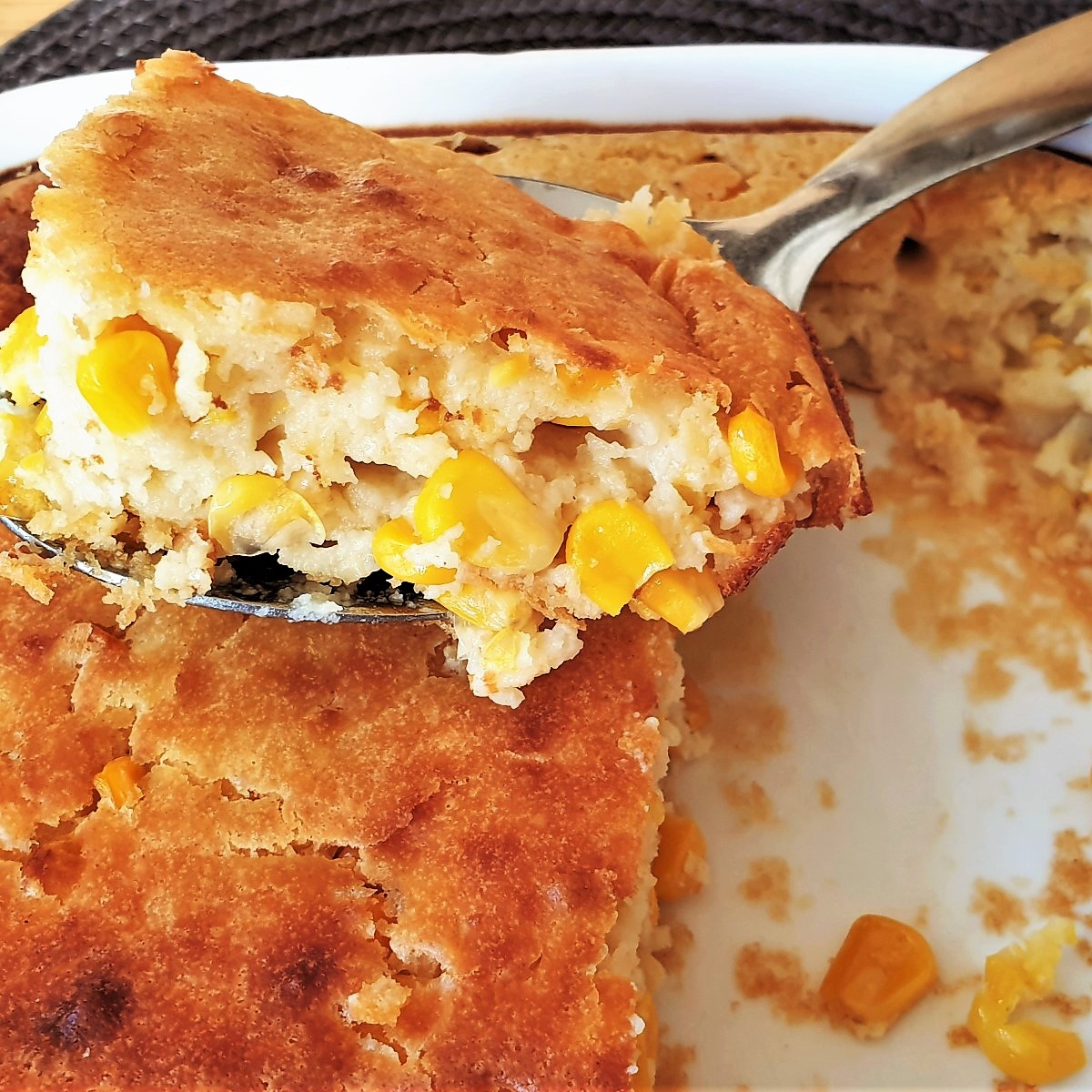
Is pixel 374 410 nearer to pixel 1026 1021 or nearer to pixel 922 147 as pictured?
pixel 922 147

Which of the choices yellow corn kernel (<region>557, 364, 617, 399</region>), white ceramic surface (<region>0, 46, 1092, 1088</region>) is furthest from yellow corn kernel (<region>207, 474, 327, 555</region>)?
white ceramic surface (<region>0, 46, 1092, 1088</region>)

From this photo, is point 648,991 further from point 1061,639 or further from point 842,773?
point 1061,639

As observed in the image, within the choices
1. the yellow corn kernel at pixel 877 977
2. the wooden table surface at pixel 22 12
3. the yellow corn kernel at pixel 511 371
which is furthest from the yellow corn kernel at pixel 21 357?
the wooden table surface at pixel 22 12

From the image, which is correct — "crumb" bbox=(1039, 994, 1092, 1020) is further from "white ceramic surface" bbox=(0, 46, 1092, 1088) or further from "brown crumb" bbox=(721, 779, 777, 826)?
"brown crumb" bbox=(721, 779, 777, 826)

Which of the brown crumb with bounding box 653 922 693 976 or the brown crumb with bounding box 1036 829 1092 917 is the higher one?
the brown crumb with bounding box 653 922 693 976

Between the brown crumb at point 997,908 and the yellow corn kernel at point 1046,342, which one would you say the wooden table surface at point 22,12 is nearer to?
the yellow corn kernel at point 1046,342

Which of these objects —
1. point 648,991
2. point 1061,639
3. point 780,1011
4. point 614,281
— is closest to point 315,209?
point 614,281
